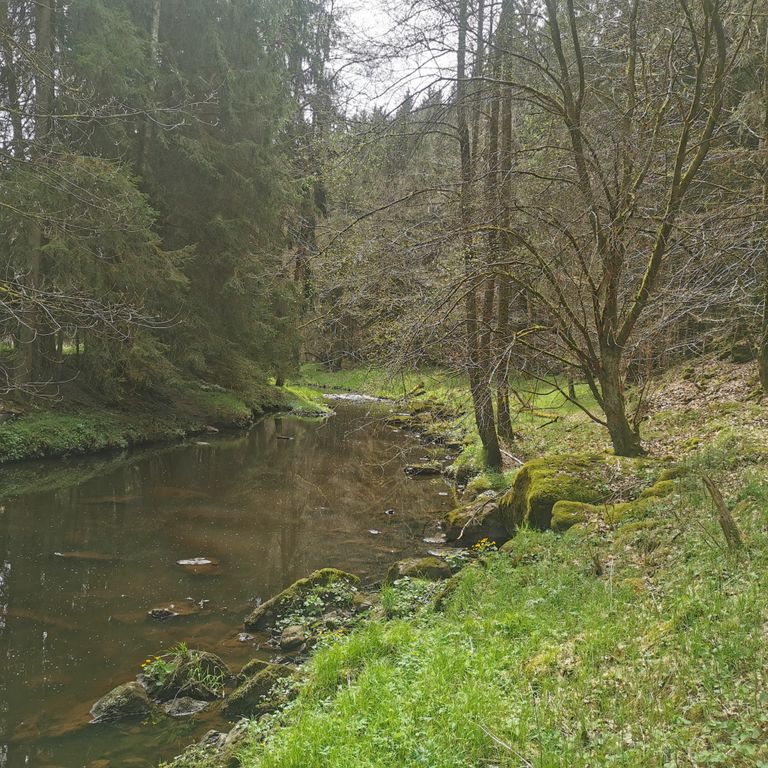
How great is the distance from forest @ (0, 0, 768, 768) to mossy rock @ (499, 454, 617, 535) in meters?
0.05

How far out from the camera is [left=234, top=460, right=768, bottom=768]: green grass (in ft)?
10.2

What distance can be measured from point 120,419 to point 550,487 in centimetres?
1269

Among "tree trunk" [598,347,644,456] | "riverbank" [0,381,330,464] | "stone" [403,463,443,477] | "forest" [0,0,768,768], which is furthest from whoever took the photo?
"stone" [403,463,443,477]

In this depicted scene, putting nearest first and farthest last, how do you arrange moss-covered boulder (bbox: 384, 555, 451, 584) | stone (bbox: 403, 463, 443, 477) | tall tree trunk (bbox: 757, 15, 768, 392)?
1. tall tree trunk (bbox: 757, 15, 768, 392)
2. moss-covered boulder (bbox: 384, 555, 451, 584)
3. stone (bbox: 403, 463, 443, 477)

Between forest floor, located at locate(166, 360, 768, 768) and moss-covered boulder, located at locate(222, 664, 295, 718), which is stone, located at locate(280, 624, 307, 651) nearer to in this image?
forest floor, located at locate(166, 360, 768, 768)

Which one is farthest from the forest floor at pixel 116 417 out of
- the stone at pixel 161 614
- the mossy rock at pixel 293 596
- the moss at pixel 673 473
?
the moss at pixel 673 473

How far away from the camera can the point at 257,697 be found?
5250 millimetres

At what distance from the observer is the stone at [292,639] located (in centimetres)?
650

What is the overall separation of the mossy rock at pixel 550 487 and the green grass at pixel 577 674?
2.13 metres

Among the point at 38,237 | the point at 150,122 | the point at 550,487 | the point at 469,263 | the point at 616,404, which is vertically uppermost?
the point at 150,122

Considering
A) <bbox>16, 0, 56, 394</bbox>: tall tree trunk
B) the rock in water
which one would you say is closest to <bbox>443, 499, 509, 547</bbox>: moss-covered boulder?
the rock in water

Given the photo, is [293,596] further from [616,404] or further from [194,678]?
A: [616,404]

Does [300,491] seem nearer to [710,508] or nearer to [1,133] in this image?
[710,508]

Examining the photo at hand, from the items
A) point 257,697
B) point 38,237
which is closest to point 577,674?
point 257,697
